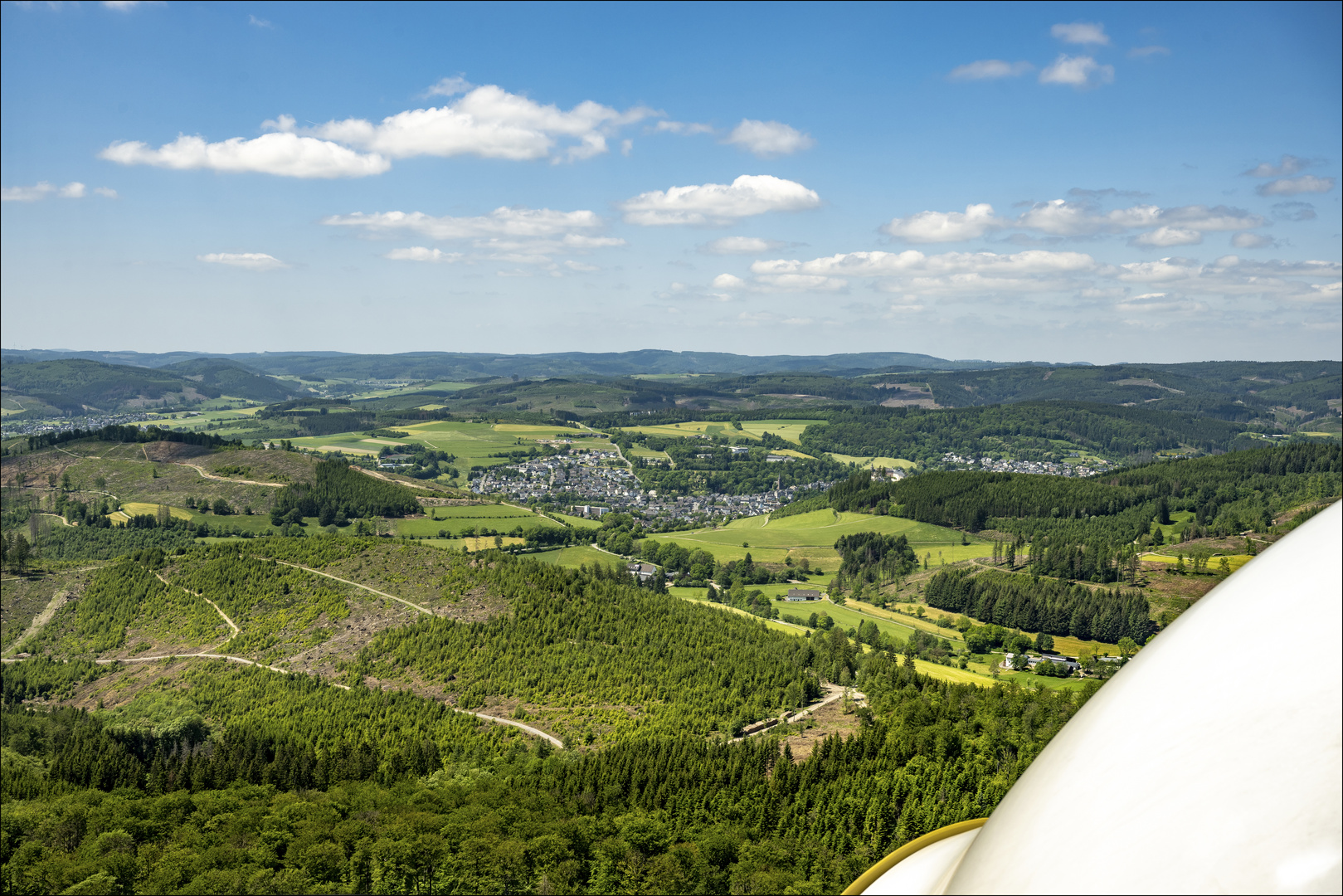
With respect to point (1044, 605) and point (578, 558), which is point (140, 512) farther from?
point (1044, 605)

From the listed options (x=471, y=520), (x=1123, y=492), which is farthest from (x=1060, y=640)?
(x=471, y=520)

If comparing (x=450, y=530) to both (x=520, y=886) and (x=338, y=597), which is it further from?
(x=520, y=886)

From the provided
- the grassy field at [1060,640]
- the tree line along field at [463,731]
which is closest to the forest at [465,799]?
the tree line along field at [463,731]

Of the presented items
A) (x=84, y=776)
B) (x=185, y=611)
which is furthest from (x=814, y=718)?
(x=185, y=611)

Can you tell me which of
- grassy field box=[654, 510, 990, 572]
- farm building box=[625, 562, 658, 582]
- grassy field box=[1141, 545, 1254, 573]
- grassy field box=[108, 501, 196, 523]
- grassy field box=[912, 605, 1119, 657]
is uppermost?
grassy field box=[1141, 545, 1254, 573]

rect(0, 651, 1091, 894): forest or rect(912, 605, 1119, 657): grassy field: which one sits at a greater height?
rect(0, 651, 1091, 894): forest

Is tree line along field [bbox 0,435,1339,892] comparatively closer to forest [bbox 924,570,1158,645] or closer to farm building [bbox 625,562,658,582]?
forest [bbox 924,570,1158,645]

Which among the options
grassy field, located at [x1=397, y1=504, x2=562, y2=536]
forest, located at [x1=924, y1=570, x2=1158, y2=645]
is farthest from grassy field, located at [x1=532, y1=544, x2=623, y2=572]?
forest, located at [x1=924, y1=570, x2=1158, y2=645]

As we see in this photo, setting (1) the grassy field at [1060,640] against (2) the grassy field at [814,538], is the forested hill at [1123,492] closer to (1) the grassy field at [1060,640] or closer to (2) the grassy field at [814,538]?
(2) the grassy field at [814,538]
